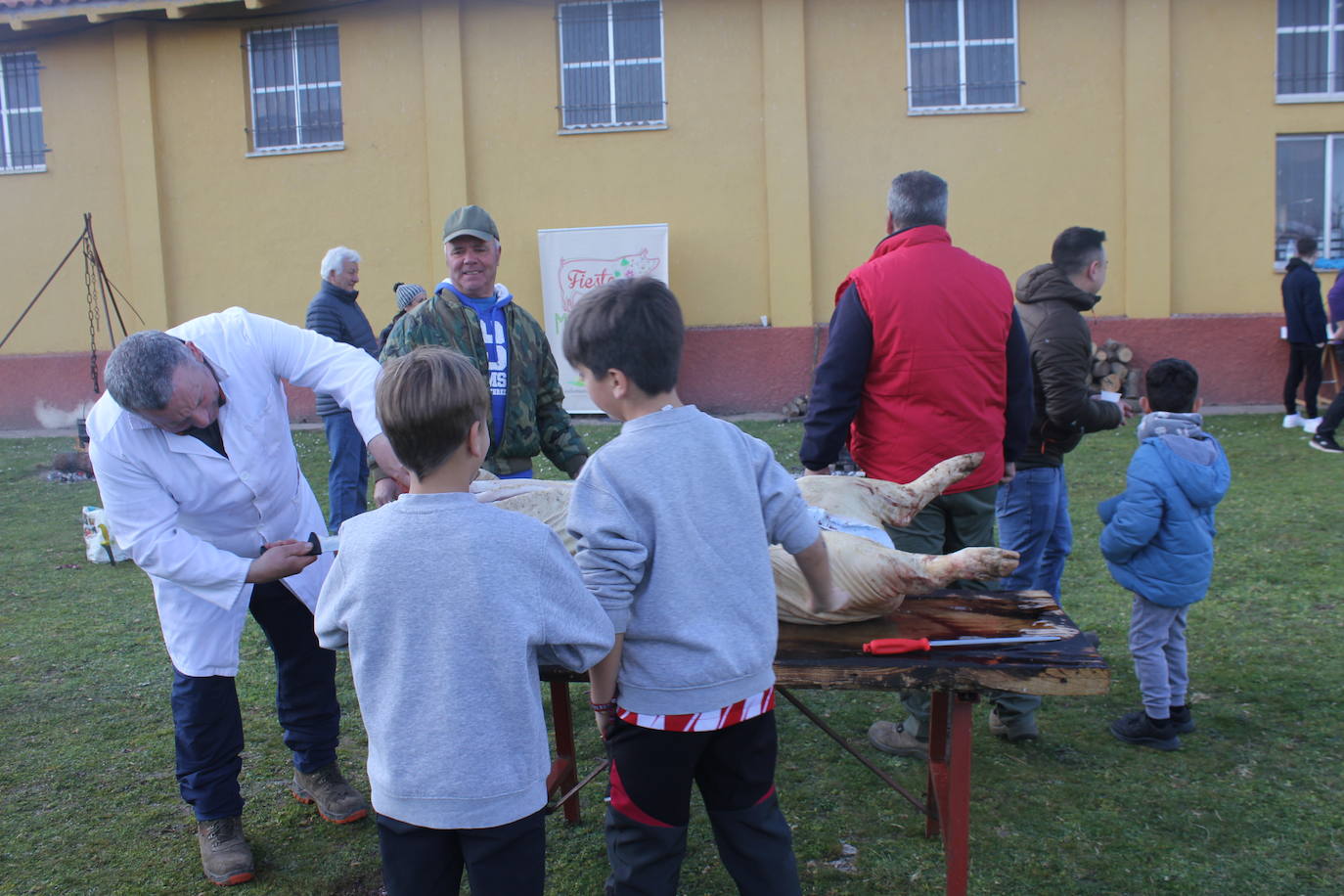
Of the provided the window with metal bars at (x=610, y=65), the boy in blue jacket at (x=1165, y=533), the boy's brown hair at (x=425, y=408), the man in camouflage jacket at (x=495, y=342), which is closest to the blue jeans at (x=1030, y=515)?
the boy in blue jacket at (x=1165, y=533)

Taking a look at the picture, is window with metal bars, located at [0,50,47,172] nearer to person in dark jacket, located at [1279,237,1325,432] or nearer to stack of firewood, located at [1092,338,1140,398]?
stack of firewood, located at [1092,338,1140,398]

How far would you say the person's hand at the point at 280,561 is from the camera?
2.79m

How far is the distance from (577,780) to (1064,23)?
11.6 meters

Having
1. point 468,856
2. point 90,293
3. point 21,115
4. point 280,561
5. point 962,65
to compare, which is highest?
point 21,115

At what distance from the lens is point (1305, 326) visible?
10.1 meters

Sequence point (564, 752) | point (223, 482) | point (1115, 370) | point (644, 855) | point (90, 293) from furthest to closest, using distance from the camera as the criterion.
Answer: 1. point (90, 293)
2. point (1115, 370)
3. point (564, 752)
4. point (223, 482)
5. point (644, 855)

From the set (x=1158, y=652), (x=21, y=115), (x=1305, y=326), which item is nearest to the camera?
(x=1158, y=652)

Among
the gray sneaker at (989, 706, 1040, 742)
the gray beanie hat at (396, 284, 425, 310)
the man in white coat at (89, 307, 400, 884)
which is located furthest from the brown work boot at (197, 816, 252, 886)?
the gray beanie hat at (396, 284, 425, 310)

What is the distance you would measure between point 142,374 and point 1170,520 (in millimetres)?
3152

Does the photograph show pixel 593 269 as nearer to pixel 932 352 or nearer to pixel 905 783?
pixel 932 352

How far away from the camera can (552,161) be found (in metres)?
12.8

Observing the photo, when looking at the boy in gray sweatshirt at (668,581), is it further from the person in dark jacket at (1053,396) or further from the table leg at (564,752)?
the person in dark jacket at (1053,396)

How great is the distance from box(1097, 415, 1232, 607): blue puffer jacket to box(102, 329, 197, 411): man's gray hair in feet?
9.67

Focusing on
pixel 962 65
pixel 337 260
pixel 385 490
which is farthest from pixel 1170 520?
pixel 962 65
